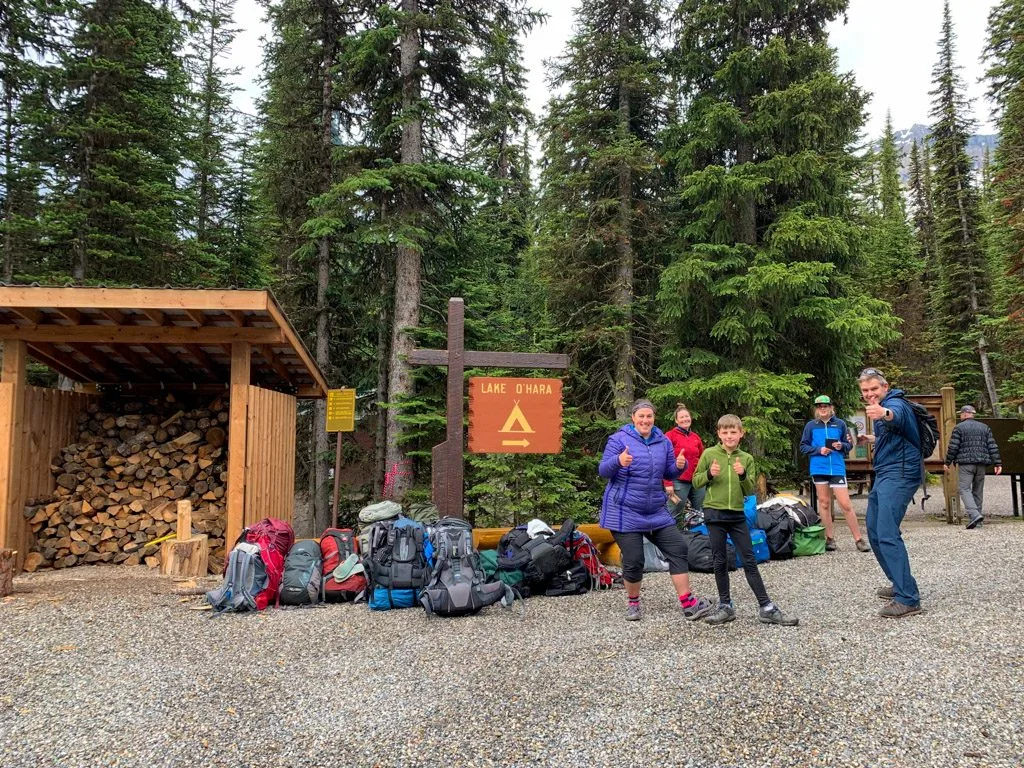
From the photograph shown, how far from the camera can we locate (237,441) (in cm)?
788

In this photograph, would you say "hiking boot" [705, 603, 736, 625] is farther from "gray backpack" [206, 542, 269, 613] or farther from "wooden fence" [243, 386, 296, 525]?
"wooden fence" [243, 386, 296, 525]

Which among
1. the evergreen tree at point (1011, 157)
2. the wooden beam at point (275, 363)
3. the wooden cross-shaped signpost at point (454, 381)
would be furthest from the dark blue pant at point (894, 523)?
the evergreen tree at point (1011, 157)

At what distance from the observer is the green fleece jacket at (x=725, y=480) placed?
4898 millimetres

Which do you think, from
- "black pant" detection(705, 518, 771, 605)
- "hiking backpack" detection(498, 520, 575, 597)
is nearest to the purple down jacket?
"black pant" detection(705, 518, 771, 605)

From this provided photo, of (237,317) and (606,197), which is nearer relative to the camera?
(237,317)

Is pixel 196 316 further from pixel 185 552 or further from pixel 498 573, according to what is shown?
pixel 498 573

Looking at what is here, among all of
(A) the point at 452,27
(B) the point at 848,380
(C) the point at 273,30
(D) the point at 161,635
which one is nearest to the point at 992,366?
(B) the point at 848,380

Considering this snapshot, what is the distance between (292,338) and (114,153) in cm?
748

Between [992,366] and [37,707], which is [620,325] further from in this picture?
[992,366]

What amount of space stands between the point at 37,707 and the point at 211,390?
6.93m

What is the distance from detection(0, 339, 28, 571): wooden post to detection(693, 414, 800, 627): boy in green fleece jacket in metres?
8.21

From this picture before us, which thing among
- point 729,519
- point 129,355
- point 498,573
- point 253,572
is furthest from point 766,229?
point 129,355

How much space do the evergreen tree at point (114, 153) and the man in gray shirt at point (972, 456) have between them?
15563mm

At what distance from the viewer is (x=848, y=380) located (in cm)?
1173
